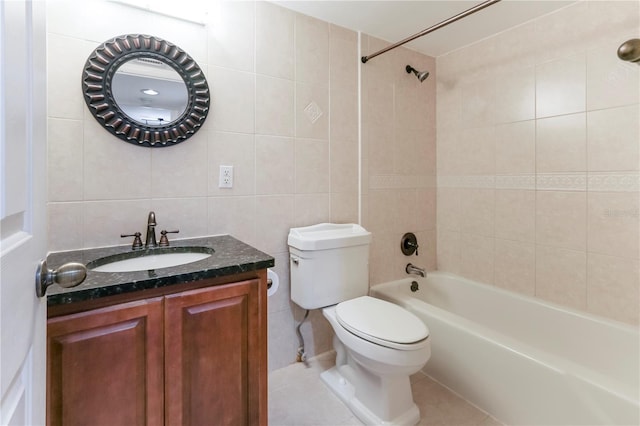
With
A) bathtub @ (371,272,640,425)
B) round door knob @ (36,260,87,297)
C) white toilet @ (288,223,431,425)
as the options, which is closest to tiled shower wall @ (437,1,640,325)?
bathtub @ (371,272,640,425)

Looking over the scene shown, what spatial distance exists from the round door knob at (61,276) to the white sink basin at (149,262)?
0.72m

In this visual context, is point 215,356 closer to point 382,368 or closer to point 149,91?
point 382,368

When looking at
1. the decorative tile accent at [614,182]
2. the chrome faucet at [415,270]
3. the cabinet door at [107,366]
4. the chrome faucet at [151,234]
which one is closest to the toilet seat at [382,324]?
the chrome faucet at [415,270]

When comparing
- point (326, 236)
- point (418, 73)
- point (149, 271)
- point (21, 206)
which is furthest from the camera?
point (418, 73)

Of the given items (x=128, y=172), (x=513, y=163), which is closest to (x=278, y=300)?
(x=128, y=172)

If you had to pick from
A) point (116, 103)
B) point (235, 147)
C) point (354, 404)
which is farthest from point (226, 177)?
point (354, 404)

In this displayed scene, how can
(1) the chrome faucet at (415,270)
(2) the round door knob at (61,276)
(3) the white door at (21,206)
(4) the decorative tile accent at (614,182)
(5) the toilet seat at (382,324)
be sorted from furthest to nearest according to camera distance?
1. (1) the chrome faucet at (415,270)
2. (4) the decorative tile accent at (614,182)
3. (5) the toilet seat at (382,324)
4. (2) the round door knob at (61,276)
5. (3) the white door at (21,206)

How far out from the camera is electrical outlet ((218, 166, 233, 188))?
1.62 m

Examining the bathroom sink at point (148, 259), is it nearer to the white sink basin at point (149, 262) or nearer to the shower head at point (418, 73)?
the white sink basin at point (149, 262)

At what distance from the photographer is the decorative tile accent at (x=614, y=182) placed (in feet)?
5.11

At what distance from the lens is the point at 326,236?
1.77m

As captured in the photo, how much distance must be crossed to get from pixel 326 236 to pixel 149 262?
2.90 ft

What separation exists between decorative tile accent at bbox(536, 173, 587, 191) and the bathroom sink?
191 centimetres

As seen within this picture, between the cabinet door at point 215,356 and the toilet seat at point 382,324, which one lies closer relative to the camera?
the cabinet door at point 215,356
